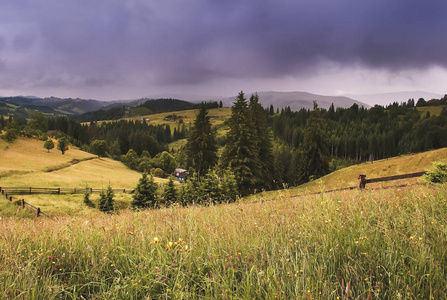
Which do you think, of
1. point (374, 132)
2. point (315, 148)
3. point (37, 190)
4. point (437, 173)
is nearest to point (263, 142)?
point (315, 148)

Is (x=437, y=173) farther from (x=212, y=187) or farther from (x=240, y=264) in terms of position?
(x=212, y=187)

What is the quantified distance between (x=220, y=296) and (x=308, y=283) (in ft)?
2.84

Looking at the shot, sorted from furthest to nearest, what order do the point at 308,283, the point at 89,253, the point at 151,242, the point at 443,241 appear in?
the point at 151,242
the point at 89,253
the point at 443,241
the point at 308,283

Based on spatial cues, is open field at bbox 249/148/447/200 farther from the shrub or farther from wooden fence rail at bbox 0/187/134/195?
wooden fence rail at bbox 0/187/134/195

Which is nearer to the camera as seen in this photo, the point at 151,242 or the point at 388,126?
the point at 151,242

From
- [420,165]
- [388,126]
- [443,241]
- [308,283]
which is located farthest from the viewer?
[388,126]

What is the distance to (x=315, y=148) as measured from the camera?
42469 mm

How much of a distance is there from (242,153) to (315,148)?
16983 millimetres

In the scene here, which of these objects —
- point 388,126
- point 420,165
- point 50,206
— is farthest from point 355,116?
point 50,206

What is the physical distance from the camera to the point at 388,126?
434ft

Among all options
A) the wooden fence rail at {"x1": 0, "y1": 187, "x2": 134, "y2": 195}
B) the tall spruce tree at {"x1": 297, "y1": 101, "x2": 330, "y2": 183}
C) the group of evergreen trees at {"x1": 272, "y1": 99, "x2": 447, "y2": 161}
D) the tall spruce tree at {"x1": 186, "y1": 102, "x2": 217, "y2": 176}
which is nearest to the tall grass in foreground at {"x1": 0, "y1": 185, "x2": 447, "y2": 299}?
the tall spruce tree at {"x1": 186, "y1": 102, "x2": 217, "y2": 176}

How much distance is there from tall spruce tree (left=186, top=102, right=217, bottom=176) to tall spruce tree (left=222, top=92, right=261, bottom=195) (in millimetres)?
5054

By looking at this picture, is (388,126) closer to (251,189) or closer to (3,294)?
(251,189)

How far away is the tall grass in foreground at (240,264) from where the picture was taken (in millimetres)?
2264
